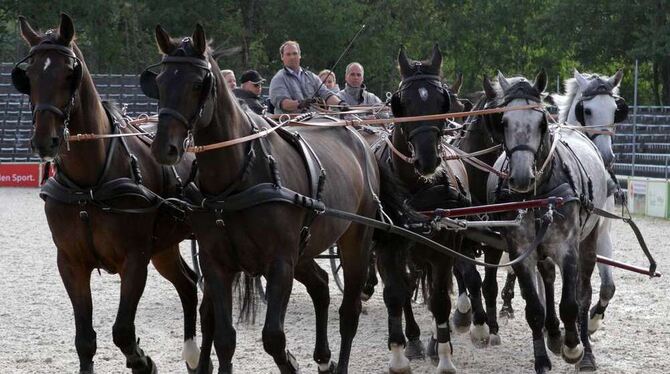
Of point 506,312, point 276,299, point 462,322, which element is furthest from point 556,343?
point 276,299

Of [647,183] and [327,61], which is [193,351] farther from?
[327,61]

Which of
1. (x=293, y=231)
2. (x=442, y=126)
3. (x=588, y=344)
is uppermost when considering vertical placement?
(x=442, y=126)

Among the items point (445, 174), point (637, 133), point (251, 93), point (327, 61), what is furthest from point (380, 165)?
point (327, 61)

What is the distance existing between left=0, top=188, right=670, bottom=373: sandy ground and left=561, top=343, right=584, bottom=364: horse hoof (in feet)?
1.58

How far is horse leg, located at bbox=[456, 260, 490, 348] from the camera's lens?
29.0 ft

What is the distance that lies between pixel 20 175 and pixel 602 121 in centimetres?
2301

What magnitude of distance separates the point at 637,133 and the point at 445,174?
2095cm

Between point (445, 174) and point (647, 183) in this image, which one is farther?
point (647, 183)

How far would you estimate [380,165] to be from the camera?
801 cm

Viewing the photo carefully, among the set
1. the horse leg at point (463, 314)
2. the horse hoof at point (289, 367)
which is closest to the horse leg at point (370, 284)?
the horse leg at point (463, 314)

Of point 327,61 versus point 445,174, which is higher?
point 327,61

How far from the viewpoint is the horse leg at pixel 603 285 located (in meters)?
9.22

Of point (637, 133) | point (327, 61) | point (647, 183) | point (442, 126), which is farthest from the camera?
point (327, 61)

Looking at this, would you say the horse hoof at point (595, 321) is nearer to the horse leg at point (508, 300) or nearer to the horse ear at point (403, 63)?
the horse leg at point (508, 300)
